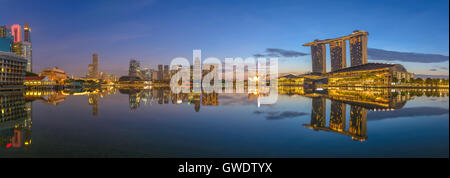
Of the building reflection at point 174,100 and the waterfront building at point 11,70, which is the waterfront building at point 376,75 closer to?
the building reflection at point 174,100

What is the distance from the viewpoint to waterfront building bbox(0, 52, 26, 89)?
70.3 meters

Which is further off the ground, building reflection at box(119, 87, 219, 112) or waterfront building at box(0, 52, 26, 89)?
waterfront building at box(0, 52, 26, 89)

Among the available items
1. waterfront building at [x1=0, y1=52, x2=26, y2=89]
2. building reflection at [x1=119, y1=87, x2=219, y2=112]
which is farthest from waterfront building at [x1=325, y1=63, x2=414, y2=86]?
waterfront building at [x1=0, y1=52, x2=26, y2=89]

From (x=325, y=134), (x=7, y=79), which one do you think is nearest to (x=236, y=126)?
(x=325, y=134)

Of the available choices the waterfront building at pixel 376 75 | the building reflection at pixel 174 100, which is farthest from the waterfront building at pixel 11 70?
the waterfront building at pixel 376 75

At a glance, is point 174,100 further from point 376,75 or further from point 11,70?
point 376,75

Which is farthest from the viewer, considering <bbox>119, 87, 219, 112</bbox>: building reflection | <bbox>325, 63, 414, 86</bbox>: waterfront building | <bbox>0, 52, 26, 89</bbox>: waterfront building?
<bbox>325, 63, 414, 86</bbox>: waterfront building

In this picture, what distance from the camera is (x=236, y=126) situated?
608 inches

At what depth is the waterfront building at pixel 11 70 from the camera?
231ft

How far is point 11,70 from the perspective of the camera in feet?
245

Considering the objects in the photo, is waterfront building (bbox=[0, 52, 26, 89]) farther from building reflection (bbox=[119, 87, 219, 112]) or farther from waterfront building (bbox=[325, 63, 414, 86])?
waterfront building (bbox=[325, 63, 414, 86])
